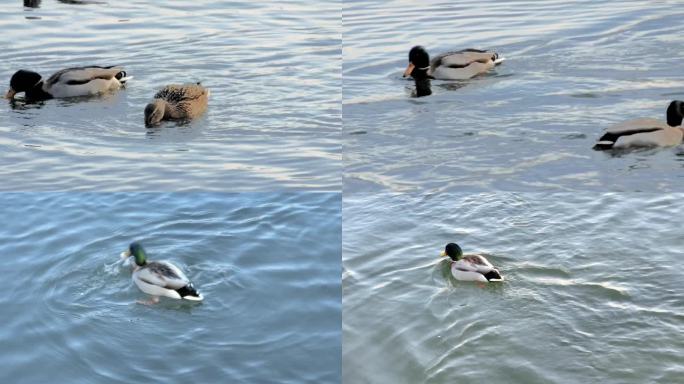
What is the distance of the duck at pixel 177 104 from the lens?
1028 cm

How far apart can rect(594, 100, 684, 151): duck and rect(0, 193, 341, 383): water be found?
2.35 meters

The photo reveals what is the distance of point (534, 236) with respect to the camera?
8.48 metres

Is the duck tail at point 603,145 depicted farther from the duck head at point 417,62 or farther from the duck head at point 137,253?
the duck head at point 137,253

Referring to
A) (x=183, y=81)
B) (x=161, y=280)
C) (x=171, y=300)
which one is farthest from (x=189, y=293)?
(x=183, y=81)

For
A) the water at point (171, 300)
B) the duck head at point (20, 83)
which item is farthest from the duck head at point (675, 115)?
the duck head at point (20, 83)

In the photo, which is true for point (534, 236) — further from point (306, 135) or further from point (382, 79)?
point (382, 79)

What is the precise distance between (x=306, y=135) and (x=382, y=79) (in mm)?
2441

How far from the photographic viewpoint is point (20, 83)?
11.4 metres

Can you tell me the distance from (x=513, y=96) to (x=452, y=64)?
1277 millimetres

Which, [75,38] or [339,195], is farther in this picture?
[75,38]

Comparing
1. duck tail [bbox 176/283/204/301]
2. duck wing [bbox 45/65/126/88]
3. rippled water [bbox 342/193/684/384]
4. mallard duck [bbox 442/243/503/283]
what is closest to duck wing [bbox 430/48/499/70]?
duck wing [bbox 45/65/126/88]

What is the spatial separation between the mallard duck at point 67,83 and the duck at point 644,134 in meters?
4.77

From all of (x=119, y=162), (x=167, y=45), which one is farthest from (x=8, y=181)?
(x=167, y=45)

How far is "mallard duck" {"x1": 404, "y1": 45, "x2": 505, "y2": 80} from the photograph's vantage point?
→ 11.9m
